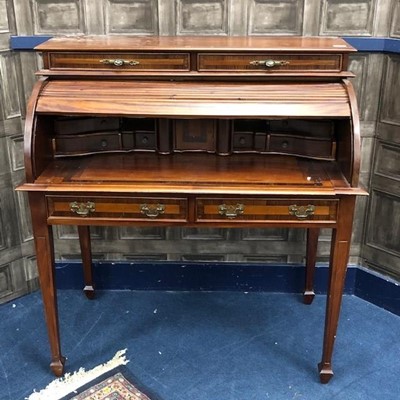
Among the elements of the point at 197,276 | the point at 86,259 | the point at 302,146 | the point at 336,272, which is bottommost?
the point at 197,276

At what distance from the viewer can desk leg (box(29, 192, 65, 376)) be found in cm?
212

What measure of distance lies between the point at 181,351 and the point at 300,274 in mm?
796

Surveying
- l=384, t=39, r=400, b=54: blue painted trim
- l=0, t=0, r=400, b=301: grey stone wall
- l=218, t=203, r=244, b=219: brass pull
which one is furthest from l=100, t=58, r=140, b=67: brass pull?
l=384, t=39, r=400, b=54: blue painted trim

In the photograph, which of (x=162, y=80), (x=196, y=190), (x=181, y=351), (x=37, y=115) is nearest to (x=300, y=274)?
(x=181, y=351)

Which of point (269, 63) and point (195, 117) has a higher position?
point (269, 63)

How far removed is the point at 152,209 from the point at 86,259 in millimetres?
953

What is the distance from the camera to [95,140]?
2445 millimetres

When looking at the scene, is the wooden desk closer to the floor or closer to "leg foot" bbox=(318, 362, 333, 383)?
"leg foot" bbox=(318, 362, 333, 383)

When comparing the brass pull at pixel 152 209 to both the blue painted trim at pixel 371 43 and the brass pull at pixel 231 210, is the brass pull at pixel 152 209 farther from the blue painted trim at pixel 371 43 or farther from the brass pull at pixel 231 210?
the blue painted trim at pixel 371 43

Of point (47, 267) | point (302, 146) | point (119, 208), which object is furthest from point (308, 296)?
point (47, 267)

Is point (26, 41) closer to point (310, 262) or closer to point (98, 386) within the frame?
point (98, 386)

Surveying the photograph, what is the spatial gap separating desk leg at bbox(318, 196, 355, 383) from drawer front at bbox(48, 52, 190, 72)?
2.66 ft

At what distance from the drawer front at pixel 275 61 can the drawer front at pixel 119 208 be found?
550 millimetres

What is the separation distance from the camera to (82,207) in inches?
83.2
